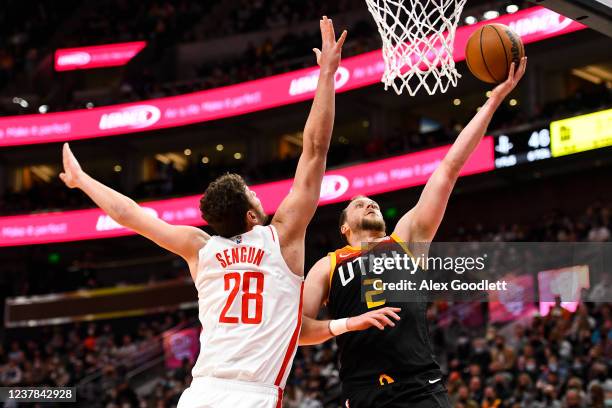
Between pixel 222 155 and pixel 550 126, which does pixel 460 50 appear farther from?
pixel 222 155

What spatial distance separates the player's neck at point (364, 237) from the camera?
4312 mm

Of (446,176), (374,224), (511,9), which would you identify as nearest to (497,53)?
(446,176)

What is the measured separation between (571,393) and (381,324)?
21.5 feet

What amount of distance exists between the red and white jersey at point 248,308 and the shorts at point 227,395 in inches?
1.0

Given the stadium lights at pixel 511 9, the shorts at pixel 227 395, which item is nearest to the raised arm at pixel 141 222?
the shorts at pixel 227 395

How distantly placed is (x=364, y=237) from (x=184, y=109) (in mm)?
18981

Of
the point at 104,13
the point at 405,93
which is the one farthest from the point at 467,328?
the point at 104,13

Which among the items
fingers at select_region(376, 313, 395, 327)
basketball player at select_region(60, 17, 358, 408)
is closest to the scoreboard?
fingers at select_region(376, 313, 395, 327)

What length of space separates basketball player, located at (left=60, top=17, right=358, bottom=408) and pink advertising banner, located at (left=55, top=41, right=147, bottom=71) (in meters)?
25.1

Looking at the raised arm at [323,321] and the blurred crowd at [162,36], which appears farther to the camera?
the blurred crowd at [162,36]

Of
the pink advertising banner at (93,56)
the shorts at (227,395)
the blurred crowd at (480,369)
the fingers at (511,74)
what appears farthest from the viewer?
the pink advertising banner at (93,56)

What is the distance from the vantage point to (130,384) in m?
17.5

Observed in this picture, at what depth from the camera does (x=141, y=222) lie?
3.51 metres

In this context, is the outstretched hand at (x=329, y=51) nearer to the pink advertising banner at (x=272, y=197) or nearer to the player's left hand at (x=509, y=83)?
the player's left hand at (x=509, y=83)
